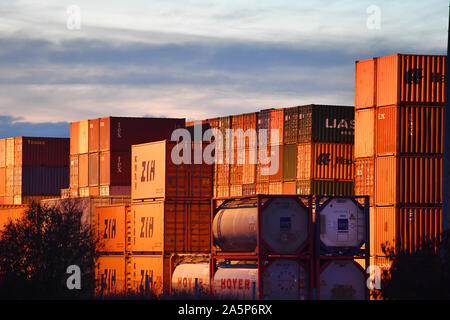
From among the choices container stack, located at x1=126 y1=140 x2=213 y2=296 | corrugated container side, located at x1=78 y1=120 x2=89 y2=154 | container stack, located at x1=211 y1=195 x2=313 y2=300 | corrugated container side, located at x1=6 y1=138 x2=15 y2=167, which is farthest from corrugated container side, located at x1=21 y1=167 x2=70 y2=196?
container stack, located at x1=211 y1=195 x2=313 y2=300

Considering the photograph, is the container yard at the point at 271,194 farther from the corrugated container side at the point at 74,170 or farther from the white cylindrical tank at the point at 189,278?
the corrugated container side at the point at 74,170

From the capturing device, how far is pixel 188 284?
107 feet

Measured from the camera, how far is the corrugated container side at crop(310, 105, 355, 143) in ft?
163

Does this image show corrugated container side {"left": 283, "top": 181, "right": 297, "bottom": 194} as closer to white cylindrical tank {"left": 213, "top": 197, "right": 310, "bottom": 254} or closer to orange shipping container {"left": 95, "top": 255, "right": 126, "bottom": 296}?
orange shipping container {"left": 95, "top": 255, "right": 126, "bottom": 296}

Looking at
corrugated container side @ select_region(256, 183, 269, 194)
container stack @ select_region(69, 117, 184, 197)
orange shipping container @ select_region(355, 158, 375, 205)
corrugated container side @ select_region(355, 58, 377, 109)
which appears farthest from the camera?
container stack @ select_region(69, 117, 184, 197)

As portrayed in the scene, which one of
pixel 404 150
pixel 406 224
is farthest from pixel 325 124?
pixel 406 224

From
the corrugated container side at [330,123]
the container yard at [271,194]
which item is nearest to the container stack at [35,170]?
the container yard at [271,194]

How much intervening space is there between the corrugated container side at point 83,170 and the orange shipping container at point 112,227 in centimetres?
1601

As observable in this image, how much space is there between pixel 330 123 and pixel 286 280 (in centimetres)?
2279

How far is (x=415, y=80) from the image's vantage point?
133 ft

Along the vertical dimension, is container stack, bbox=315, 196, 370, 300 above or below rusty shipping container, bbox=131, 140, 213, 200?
below

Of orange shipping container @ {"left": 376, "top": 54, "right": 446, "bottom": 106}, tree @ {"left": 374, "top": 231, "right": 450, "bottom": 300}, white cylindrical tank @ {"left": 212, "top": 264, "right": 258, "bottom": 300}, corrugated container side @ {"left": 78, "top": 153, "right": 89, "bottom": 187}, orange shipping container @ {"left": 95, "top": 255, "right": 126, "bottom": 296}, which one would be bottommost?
orange shipping container @ {"left": 95, "top": 255, "right": 126, "bottom": 296}

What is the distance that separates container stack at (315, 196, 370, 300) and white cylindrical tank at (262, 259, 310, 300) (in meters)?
0.50

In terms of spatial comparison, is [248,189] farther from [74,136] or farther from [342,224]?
[342,224]
